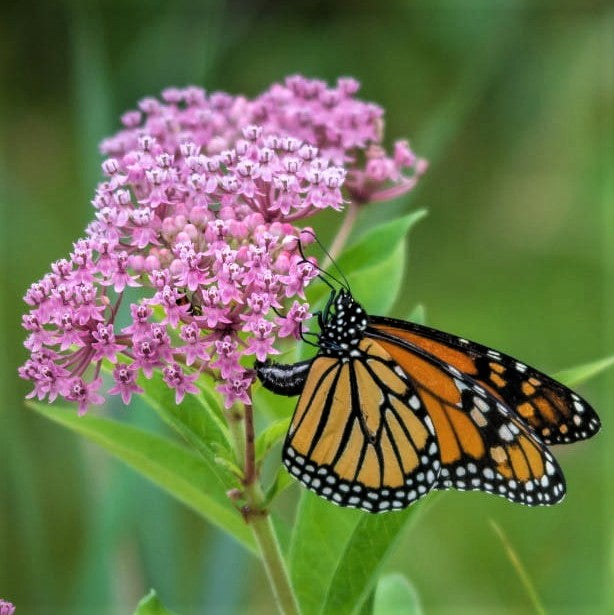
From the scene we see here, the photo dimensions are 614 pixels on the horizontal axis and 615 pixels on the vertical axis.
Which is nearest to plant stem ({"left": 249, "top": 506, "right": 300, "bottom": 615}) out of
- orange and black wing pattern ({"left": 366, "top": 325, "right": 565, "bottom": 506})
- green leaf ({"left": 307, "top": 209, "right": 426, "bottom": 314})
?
orange and black wing pattern ({"left": 366, "top": 325, "right": 565, "bottom": 506})

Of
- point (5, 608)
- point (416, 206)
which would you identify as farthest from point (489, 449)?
point (416, 206)

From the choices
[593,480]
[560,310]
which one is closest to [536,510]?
[593,480]

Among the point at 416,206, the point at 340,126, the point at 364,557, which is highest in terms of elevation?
the point at 416,206

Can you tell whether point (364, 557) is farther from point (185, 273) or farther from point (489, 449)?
point (185, 273)

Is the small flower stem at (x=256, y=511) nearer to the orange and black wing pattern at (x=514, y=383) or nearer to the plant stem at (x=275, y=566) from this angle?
the plant stem at (x=275, y=566)

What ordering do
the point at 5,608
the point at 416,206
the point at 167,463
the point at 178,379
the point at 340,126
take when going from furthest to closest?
the point at 416,206, the point at 340,126, the point at 167,463, the point at 178,379, the point at 5,608

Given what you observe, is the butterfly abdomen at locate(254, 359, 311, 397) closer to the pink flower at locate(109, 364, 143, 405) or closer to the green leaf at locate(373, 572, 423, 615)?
the pink flower at locate(109, 364, 143, 405)
